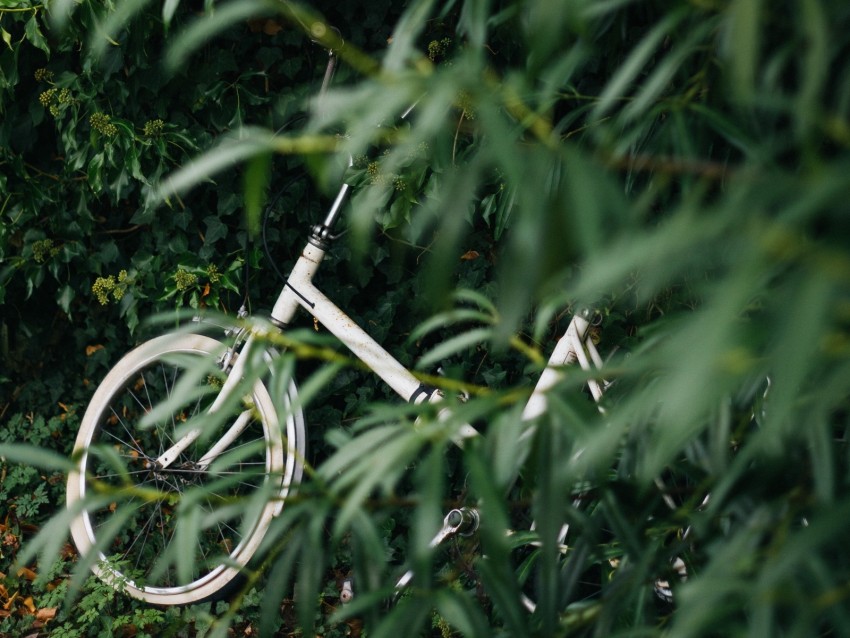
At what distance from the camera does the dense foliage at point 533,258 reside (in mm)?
653

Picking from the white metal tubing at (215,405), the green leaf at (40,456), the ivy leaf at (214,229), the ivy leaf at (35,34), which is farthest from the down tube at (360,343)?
the green leaf at (40,456)

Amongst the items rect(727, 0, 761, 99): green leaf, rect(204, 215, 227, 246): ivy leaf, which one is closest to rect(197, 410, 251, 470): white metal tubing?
rect(204, 215, 227, 246): ivy leaf

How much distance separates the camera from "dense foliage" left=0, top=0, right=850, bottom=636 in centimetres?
65

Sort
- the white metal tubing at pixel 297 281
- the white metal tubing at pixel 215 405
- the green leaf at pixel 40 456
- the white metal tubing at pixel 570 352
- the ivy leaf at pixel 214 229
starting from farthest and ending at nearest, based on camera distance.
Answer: the ivy leaf at pixel 214 229 → the white metal tubing at pixel 297 281 → the white metal tubing at pixel 215 405 → the white metal tubing at pixel 570 352 → the green leaf at pixel 40 456

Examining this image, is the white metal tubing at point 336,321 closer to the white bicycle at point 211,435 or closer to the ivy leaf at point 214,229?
the white bicycle at point 211,435

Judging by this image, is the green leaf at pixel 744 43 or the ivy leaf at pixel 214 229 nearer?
A: the green leaf at pixel 744 43

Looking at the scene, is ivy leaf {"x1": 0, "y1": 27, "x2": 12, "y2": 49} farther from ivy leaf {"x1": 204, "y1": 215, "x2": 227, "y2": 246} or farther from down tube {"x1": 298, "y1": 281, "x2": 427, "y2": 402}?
down tube {"x1": 298, "y1": 281, "x2": 427, "y2": 402}

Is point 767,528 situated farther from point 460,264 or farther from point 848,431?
point 460,264

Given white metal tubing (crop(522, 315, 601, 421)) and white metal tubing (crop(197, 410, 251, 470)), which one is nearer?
white metal tubing (crop(522, 315, 601, 421))

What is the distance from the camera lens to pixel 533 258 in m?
0.67

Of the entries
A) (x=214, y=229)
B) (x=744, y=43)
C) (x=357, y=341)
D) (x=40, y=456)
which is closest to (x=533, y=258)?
(x=744, y=43)

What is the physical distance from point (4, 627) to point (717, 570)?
95.3 inches

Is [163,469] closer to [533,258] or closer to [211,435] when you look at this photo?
[211,435]

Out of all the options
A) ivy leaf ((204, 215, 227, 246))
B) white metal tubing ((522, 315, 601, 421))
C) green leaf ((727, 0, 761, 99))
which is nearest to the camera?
green leaf ((727, 0, 761, 99))
